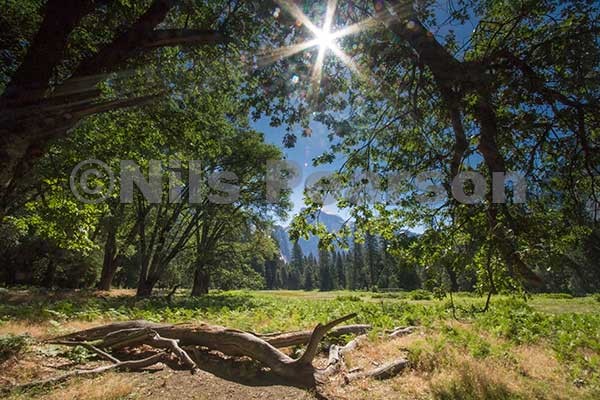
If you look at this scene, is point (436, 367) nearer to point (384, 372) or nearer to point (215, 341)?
point (384, 372)

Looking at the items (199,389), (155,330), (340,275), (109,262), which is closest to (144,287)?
(109,262)

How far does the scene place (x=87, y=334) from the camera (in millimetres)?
6906

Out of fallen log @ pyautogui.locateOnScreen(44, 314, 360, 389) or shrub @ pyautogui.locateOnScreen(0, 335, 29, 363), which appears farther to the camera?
fallen log @ pyautogui.locateOnScreen(44, 314, 360, 389)

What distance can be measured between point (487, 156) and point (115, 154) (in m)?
9.36

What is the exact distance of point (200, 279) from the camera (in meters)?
25.8

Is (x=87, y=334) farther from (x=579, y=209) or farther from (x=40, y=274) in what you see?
(x=40, y=274)

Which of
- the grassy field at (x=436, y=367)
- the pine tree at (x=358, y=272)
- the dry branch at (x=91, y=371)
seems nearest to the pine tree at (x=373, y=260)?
the pine tree at (x=358, y=272)

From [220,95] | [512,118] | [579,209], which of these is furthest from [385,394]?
[220,95]

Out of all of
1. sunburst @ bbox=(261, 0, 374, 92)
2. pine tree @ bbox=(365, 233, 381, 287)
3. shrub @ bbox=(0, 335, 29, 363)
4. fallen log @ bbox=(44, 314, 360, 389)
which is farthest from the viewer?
pine tree @ bbox=(365, 233, 381, 287)

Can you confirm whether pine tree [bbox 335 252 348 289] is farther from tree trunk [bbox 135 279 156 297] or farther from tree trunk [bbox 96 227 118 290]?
tree trunk [bbox 135 279 156 297]

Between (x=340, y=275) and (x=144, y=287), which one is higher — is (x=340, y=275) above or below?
below

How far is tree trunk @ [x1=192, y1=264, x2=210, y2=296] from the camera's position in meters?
22.8

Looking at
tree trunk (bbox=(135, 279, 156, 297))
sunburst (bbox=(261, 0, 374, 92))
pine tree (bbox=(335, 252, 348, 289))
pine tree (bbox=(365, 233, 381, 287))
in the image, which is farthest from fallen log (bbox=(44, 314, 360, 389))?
pine tree (bbox=(335, 252, 348, 289))

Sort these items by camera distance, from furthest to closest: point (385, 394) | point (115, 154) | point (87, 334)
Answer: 1. point (115, 154)
2. point (87, 334)
3. point (385, 394)
